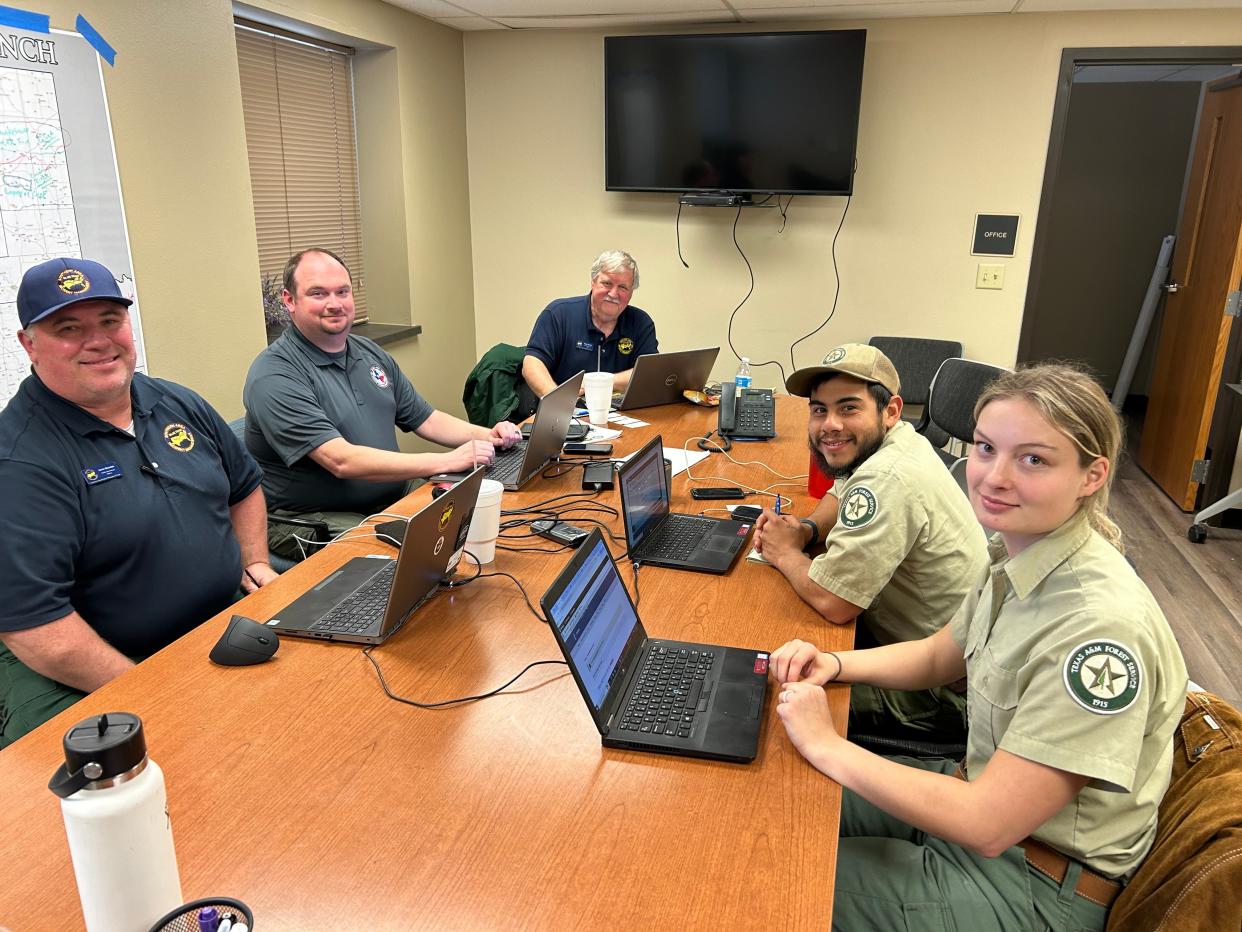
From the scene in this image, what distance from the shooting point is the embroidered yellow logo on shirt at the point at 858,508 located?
172cm

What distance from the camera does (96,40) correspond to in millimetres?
2619

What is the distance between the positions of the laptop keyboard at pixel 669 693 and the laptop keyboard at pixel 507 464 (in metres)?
1.00

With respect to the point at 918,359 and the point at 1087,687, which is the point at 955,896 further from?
the point at 918,359

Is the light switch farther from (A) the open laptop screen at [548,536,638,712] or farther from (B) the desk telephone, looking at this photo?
(A) the open laptop screen at [548,536,638,712]

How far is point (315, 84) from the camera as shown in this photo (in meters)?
4.09

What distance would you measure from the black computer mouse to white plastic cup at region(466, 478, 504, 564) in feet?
1.57

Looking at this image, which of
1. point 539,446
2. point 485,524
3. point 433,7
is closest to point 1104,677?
point 485,524

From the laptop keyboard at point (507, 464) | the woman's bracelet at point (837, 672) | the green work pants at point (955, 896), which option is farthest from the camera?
the laptop keyboard at point (507, 464)

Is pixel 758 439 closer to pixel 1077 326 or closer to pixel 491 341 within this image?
pixel 491 341

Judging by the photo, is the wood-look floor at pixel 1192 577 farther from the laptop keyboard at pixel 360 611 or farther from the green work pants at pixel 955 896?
the laptop keyboard at pixel 360 611

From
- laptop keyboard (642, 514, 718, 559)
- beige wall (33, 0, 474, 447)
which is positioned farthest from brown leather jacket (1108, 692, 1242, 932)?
beige wall (33, 0, 474, 447)

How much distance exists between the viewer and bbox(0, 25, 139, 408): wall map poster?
243cm

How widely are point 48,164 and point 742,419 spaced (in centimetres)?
Answer: 229

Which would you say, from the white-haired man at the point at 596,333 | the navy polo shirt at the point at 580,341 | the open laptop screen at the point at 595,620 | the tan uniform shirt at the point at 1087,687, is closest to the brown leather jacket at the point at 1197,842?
the tan uniform shirt at the point at 1087,687
